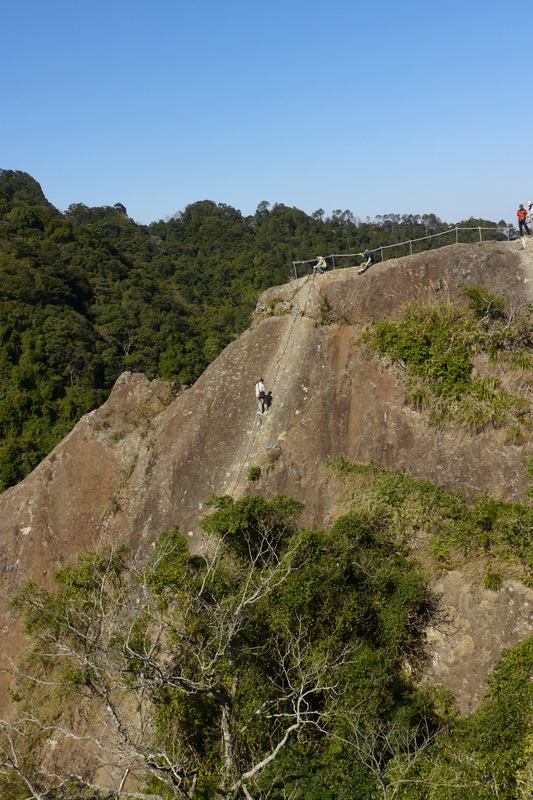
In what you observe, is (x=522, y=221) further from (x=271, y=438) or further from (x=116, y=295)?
(x=116, y=295)

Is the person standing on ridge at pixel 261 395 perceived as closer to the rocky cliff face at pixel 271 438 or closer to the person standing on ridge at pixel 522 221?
the rocky cliff face at pixel 271 438

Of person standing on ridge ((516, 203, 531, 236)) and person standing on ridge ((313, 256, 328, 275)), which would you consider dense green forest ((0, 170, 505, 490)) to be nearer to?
person standing on ridge ((313, 256, 328, 275))

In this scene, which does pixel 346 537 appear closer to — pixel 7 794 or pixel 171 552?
pixel 171 552

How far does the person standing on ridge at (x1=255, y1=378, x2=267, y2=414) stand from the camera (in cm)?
1956

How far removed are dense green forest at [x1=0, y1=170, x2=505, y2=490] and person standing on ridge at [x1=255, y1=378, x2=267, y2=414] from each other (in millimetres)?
5565

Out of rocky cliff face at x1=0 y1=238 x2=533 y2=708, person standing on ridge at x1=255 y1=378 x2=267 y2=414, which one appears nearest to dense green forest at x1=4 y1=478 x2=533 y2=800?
rocky cliff face at x1=0 y1=238 x2=533 y2=708

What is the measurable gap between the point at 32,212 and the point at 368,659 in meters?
49.4

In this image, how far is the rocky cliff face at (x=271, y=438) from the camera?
17.9 metres

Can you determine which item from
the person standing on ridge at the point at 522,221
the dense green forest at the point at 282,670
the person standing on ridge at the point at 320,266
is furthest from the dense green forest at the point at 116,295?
the person standing on ridge at the point at 522,221

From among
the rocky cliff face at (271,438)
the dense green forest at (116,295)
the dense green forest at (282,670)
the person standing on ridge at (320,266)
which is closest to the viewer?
the dense green forest at (282,670)

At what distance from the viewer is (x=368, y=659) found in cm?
1243

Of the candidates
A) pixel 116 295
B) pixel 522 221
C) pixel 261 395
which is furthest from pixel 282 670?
pixel 116 295

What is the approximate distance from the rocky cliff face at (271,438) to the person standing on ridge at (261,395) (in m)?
0.27

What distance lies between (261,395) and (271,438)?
1.32m
